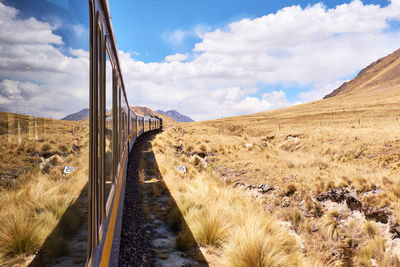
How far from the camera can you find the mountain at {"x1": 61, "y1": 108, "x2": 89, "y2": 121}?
161 cm

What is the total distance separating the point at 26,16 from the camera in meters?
1.05

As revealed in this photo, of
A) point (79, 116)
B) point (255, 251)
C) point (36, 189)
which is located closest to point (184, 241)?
point (255, 251)

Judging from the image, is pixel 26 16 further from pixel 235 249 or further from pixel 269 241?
pixel 269 241

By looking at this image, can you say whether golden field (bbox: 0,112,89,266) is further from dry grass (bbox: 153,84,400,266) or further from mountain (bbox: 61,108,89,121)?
dry grass (bbox: 153,84,400,266)

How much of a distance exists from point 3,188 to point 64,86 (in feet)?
2.41

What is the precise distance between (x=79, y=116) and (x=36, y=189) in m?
0.73

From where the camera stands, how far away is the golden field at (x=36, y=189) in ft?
3.14

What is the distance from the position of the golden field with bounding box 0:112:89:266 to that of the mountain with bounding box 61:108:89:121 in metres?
0.03

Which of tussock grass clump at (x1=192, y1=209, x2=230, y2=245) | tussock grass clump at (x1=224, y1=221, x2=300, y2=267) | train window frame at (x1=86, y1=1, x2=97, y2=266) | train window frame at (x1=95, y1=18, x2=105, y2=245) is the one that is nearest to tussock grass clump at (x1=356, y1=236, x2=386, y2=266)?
tussock grass clump at (x1=224, y1=221, x2=300, y2=267)

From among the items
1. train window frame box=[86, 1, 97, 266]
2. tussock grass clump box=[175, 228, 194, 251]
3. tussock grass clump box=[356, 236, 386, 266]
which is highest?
train window frame box=[86, 1, 97, 266]

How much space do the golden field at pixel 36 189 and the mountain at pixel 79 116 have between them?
35mm

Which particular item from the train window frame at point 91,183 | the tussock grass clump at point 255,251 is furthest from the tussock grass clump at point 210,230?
the train window frame at point 91,183

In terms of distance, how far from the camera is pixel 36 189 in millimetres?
1183

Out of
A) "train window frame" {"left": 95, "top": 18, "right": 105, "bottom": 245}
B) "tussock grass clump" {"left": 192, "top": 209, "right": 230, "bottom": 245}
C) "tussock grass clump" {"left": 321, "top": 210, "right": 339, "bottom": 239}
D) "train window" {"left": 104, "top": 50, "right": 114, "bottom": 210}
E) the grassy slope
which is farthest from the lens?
"tussock grass clump" {"left": 321, "top": 210, "right": 339, "bottom": 239}
